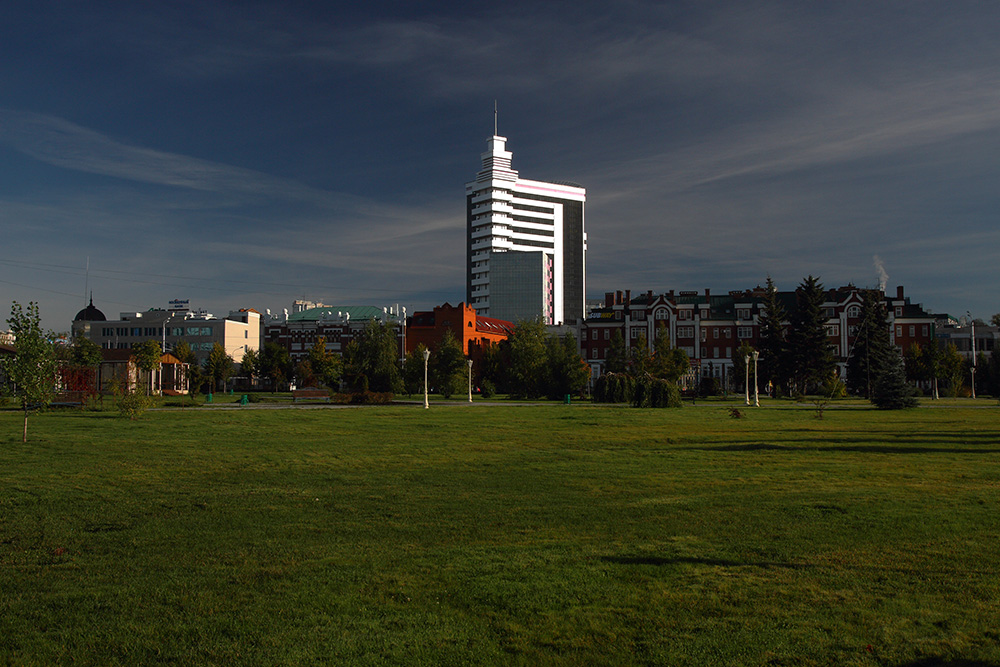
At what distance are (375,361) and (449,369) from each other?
874 centimetres

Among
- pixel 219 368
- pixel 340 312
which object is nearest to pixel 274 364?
pixel 219 368

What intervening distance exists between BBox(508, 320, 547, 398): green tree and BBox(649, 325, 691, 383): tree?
11.0 meters

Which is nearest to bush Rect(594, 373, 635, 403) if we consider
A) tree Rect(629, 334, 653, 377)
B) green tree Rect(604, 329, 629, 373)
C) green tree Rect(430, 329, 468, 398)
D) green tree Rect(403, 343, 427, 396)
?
tree Rect(629, 334, 653, 377)

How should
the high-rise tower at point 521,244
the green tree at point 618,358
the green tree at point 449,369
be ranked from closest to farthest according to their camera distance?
the green tree at point 449,369
the green tree at point 618,358
the high-rise tower at point 521,244

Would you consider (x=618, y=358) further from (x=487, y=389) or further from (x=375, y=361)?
(x=375, y=361)

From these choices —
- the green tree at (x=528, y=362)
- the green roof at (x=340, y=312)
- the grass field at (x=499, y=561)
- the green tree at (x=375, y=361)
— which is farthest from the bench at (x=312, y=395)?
the green roof at (x=340, y=312)

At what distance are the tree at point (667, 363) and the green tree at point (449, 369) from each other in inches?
730

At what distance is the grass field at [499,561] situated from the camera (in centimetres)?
598

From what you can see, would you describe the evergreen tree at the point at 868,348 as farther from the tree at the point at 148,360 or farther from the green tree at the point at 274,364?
the tree at the point at 148,360

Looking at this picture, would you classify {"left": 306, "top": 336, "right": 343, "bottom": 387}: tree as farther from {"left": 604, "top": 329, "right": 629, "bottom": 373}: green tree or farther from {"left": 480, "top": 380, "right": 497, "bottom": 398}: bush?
{"left": 604, "top": 329, "right": 629, "bottom": 373}: green tree

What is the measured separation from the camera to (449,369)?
7081 centimetres

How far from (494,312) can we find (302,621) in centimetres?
14798

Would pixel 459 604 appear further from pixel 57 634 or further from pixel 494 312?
pixel 494 312

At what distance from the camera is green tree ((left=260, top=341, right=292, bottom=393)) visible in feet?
277
